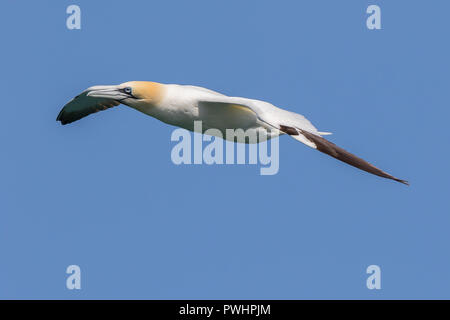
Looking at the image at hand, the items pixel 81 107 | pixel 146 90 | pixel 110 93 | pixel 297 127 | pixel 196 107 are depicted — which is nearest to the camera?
pixel 297 127

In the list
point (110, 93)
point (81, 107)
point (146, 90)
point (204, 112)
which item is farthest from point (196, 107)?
point (81, 107)

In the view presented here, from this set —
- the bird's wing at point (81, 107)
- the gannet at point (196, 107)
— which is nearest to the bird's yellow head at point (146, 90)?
the gannet at point (196, 107)

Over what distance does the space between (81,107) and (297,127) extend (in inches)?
226

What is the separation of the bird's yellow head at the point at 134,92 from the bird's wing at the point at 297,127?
38.0 inches

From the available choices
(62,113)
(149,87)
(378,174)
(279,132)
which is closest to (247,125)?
(279,132)

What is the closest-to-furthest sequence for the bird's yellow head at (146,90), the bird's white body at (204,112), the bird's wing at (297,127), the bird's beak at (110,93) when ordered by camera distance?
the bird's wing at (297,127), the bird's white body at (204,112), the bird's yellow head at (146,90), the bird's beak at (110,93)

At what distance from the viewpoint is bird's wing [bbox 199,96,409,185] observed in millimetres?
16609

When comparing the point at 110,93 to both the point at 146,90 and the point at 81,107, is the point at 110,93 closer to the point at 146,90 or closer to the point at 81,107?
the point at 146,90

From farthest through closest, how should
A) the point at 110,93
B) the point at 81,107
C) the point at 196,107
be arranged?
the point at 81,107, the point at 110,93, the point at 196,107

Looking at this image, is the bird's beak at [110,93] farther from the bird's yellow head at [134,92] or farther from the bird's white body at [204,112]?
the bird's white body at [204,112]

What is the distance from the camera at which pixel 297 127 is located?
1767 cm

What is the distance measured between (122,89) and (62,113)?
2.97 meters

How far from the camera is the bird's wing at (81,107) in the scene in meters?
21.0

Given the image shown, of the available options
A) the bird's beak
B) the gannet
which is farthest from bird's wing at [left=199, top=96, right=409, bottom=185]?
the bird's beak
